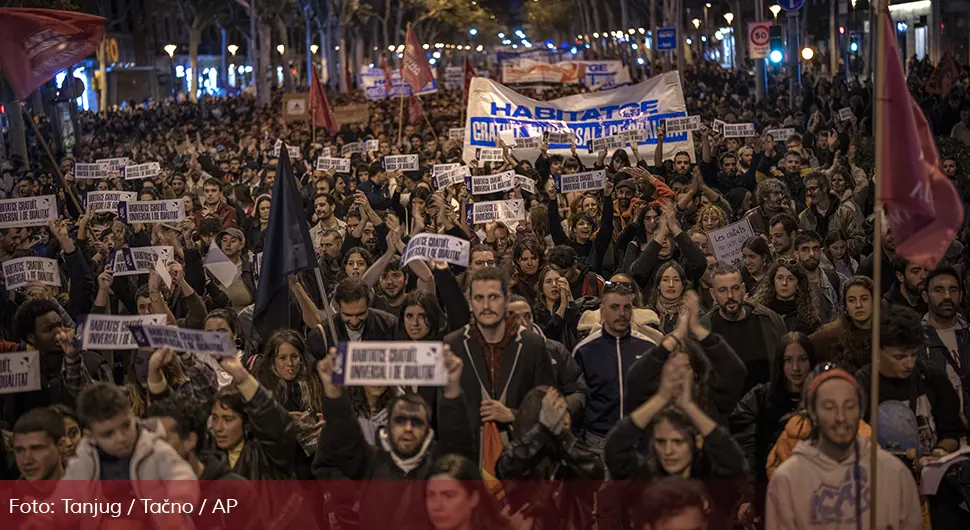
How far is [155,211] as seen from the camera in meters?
12.0

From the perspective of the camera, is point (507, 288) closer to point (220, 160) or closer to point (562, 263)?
point (562, 263)

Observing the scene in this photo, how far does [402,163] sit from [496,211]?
704 cm

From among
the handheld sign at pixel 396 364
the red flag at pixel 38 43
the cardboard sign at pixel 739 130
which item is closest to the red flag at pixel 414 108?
the cardboard sign at pixel 739 130

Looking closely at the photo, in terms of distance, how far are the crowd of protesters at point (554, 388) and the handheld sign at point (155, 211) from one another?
52cm

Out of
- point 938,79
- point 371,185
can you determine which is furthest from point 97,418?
point 938,79

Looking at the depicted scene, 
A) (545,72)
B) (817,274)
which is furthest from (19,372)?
(545,72)

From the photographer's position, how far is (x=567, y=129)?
20375mm

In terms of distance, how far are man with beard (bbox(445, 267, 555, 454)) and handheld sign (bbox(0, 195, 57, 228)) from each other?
6.12 meters

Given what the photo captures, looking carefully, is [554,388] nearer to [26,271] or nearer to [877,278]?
[877,278]

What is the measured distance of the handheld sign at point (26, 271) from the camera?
30.9ft

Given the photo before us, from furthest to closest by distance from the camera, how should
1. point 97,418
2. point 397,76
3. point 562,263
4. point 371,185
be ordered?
point 397,76
point 371,185
point 562,263
point 97,418

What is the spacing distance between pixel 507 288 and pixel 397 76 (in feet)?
151

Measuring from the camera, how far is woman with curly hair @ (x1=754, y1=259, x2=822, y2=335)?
793cm

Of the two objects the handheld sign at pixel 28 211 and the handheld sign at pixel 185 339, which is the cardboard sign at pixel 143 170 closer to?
the handheld sign at pixel 28 211
